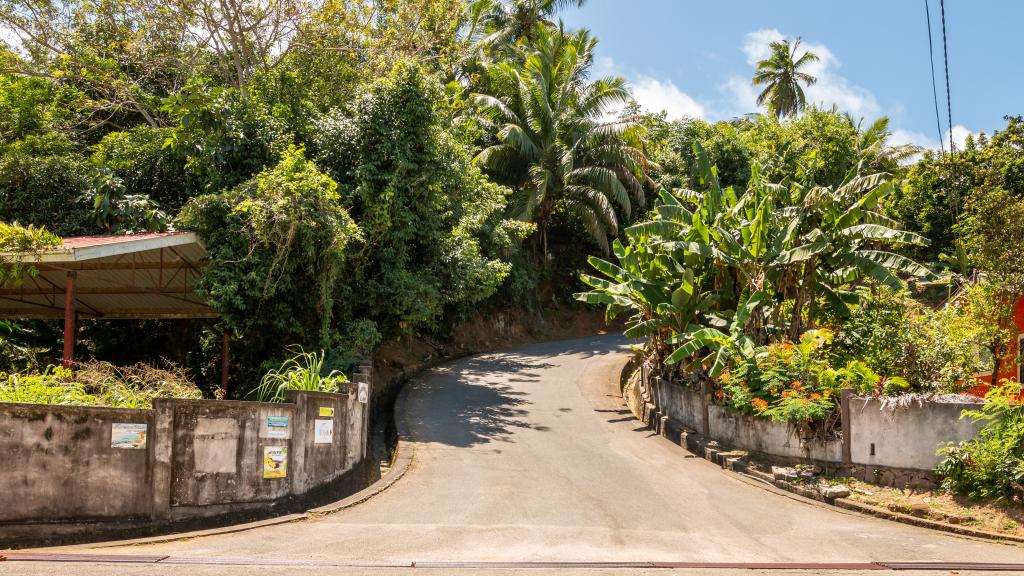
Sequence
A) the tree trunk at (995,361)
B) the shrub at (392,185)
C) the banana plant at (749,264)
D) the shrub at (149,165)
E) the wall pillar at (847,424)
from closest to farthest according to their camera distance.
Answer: the wall pillar at (847,424) → the tree trunk at (995,361) → the banana plant at (749,264) → the shrub at (392,185) → the shrub at (149,165)

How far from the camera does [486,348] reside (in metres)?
27.2

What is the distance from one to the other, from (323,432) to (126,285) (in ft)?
25.0

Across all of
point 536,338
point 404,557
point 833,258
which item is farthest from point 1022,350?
point 536,338

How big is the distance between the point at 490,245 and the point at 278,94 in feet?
25.3

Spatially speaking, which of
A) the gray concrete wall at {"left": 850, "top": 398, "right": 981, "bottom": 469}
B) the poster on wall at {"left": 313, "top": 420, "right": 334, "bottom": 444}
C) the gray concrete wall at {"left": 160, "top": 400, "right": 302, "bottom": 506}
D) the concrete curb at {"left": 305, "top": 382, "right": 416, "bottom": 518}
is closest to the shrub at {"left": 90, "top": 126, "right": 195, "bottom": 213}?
the concrete curb at {"left": 305, "top": 382, "right": 416, "bottom": 518}

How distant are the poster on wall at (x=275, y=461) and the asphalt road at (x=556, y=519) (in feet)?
2.64

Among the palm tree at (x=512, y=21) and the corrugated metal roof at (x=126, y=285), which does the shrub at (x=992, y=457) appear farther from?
the palm tree at (x=512, y=21)

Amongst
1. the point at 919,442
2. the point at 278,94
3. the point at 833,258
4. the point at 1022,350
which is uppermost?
the point at 278,94

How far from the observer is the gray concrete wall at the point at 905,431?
10.7 m

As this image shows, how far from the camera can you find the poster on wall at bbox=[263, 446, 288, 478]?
31.3 ft

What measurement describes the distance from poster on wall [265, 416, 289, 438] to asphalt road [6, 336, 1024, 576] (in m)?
1.23

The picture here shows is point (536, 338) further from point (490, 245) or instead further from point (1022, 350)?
point (1022, 350)

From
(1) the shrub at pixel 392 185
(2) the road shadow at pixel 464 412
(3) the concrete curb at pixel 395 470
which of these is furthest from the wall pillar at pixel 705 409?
(1) the shrub at pixel 392 185

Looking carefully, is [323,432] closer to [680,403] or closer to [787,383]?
[787,383]
